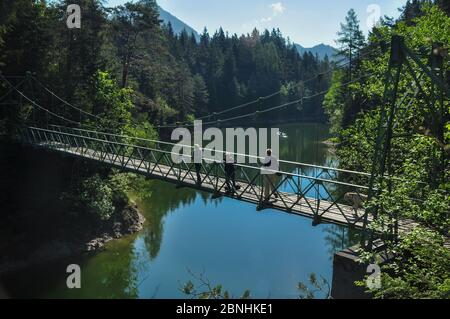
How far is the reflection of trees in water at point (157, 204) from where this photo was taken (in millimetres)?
20938

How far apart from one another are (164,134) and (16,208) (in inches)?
1085

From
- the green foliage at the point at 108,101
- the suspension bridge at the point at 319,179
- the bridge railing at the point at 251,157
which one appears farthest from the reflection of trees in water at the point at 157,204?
the suspension bridge at the point at 319,179

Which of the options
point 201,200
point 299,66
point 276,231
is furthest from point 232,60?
point 276,231

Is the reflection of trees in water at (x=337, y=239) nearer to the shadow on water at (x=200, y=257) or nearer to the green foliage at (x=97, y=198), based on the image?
the shadow on water at (x=200, y=257)

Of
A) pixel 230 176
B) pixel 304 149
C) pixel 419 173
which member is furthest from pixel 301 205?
pixel 304 149

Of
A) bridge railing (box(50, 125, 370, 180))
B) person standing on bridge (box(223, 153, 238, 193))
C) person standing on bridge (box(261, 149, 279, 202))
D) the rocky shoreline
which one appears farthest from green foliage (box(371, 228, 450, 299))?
the rocky shoreline

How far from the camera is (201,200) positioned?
95.5 ft

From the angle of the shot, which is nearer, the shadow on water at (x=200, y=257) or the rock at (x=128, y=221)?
the shadow on water at (x=200, y=257)

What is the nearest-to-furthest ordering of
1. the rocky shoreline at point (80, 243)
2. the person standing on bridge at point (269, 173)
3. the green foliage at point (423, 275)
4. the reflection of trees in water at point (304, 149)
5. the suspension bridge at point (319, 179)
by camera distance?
the green foliage at point (423, 275) < the suspension bridge at point (319, 179) < the person standing on bridge at point (269, 173) < the rocky shoreline at point (80, 243) < the reflection of trees in water at point (304, 149)

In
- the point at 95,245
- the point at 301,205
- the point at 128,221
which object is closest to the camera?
the point at 301,205

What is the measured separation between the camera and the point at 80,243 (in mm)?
19062

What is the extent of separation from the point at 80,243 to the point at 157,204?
328 inches

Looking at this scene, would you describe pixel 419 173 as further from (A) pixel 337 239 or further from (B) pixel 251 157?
(A) pixel 337 239

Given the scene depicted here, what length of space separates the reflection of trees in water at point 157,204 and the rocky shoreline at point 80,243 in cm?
81
